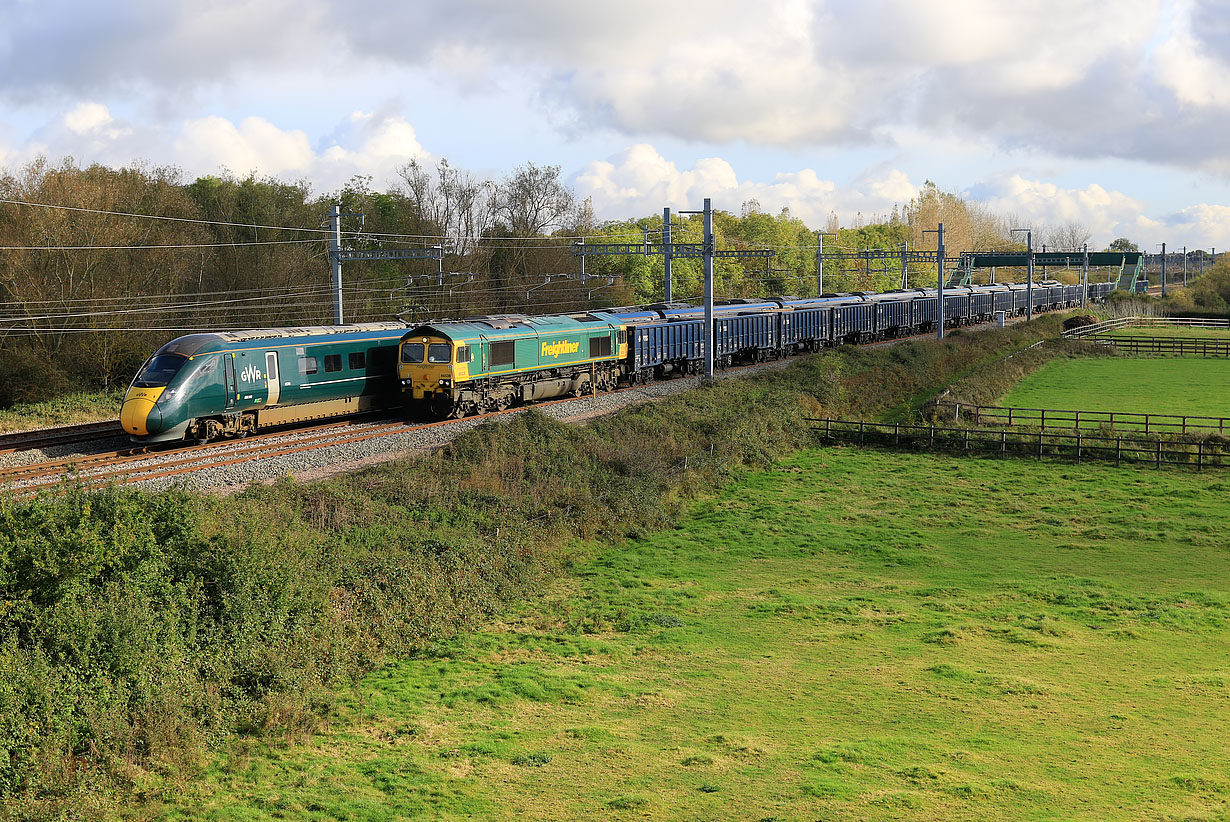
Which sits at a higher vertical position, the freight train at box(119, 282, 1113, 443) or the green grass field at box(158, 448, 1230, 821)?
the freight train at box(119, 282, 1113, 443)

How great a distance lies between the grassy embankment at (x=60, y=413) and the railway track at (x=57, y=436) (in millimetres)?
2021

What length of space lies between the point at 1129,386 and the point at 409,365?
133ft

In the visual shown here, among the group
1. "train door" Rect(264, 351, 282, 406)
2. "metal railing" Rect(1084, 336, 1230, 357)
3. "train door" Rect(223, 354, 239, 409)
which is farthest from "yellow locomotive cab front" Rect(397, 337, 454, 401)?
"metal railing" Rect(1084, 336, 1230, 357)

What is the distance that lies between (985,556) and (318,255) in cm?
5110

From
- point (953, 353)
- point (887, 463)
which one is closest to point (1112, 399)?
point (953, 353)

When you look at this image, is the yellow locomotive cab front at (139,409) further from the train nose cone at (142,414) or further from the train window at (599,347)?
the train window at (599,347)

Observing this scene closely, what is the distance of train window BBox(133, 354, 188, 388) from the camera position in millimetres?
28031

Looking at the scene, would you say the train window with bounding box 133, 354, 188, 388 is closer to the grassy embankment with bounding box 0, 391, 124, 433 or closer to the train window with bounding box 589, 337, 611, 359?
the grassy embankment with bounding box 0, 391, 124, 433

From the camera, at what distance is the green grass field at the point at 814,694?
40.9 feet

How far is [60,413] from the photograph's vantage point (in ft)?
118

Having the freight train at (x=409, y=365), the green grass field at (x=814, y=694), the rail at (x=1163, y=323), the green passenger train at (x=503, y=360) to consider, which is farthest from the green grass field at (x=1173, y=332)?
the green grass field at (x=814, y=694)

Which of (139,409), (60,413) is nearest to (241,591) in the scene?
(139,409)

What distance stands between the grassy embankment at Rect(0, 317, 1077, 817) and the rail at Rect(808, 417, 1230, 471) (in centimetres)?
1334

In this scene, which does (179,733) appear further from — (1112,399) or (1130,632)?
(1112,399)
